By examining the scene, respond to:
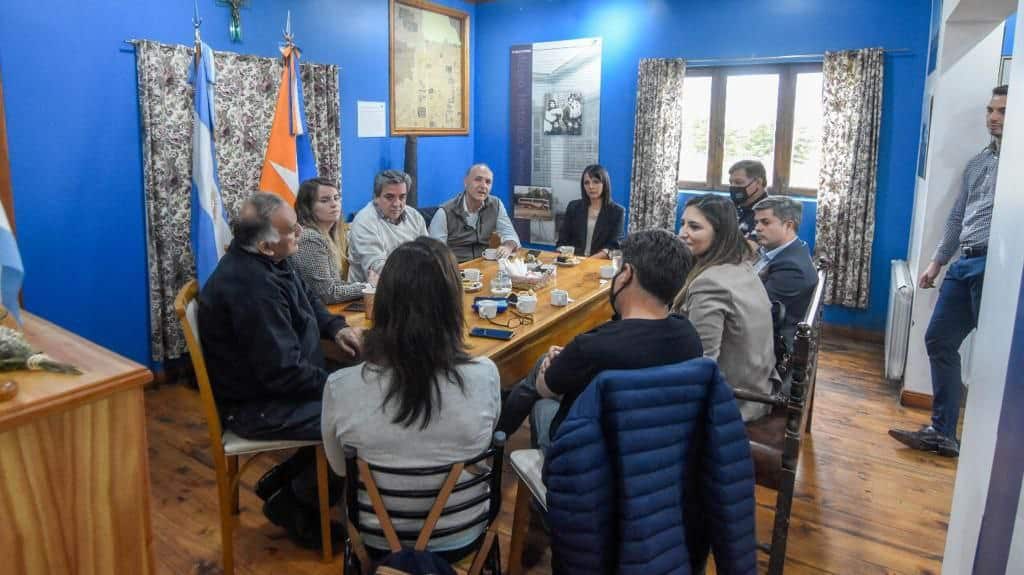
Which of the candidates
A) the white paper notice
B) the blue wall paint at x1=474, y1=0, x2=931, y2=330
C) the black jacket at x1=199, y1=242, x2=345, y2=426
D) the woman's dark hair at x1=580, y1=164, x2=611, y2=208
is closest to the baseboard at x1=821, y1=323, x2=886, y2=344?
the blue wall paint at x1=474, y1=0, x2=931, y2=330

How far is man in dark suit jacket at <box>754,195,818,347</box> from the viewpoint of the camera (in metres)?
2.71

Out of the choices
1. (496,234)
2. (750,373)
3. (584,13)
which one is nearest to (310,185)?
(496,234)

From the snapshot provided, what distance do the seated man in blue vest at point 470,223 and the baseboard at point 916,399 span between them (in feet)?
7.51

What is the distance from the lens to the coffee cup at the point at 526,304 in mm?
2664

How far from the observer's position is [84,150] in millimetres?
3471

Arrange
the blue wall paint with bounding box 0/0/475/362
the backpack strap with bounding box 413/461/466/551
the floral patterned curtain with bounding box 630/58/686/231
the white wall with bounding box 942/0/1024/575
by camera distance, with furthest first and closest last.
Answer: the floral patterned curtain with bounding box 630/58/686/231
the blue wall paint with bounding box 0/0/475/362
the backpack strap with bounding box 413/461/466/551
the white wall with bounding box 942/0/1024/575

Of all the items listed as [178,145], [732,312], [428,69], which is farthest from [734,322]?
[428,69]

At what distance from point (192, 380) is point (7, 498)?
113 inches

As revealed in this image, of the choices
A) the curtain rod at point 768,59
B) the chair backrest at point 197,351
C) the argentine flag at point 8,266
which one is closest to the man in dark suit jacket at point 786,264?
the chair backrest at point 197,351

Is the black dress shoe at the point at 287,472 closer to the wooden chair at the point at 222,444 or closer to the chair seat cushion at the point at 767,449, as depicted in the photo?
the wooden chair at the point at 222,444

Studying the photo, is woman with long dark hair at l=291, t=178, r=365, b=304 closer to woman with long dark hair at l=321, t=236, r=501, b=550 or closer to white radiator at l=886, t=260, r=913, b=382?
Result: woman with long dark hair at l=321, t=236, r=501, b=550

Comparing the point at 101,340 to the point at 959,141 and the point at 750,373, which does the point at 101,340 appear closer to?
the point at 750,373

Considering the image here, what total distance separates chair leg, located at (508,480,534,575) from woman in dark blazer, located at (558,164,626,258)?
104 inches

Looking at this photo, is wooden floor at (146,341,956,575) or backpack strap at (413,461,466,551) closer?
backpack strap at (413,461,466,551)
